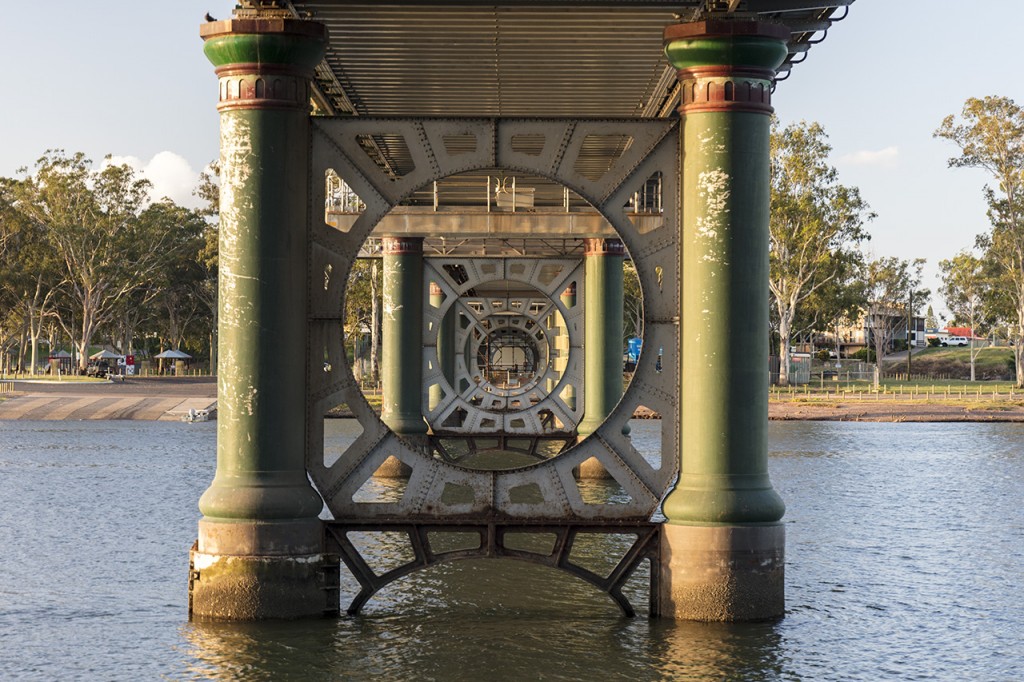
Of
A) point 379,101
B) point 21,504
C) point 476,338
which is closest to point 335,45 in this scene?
point 379,101

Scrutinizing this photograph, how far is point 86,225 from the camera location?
342 ft

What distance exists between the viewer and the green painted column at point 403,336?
145ft

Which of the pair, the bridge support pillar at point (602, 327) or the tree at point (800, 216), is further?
the tree at point (800, 216)

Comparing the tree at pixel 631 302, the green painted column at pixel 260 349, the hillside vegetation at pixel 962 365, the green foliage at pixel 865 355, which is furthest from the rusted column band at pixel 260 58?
the green foliage at pixel 865 355

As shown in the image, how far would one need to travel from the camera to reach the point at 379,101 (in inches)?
1061

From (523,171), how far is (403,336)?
2566 cm

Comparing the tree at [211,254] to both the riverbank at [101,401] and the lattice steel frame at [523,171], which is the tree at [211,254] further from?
the lattice steel frame at [523,171]

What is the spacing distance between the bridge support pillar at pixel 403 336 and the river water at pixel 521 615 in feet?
25.1

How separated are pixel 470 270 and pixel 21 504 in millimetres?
17859

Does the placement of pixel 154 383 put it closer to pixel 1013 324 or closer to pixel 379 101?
pixel 1013 324

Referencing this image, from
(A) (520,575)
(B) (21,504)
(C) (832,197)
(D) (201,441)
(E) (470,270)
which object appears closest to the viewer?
(A) (520,575)

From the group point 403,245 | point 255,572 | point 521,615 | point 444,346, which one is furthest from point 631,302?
point 255,572

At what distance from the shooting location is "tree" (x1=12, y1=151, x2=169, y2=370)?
10419cm

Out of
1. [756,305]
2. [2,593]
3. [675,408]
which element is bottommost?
[2,593]
